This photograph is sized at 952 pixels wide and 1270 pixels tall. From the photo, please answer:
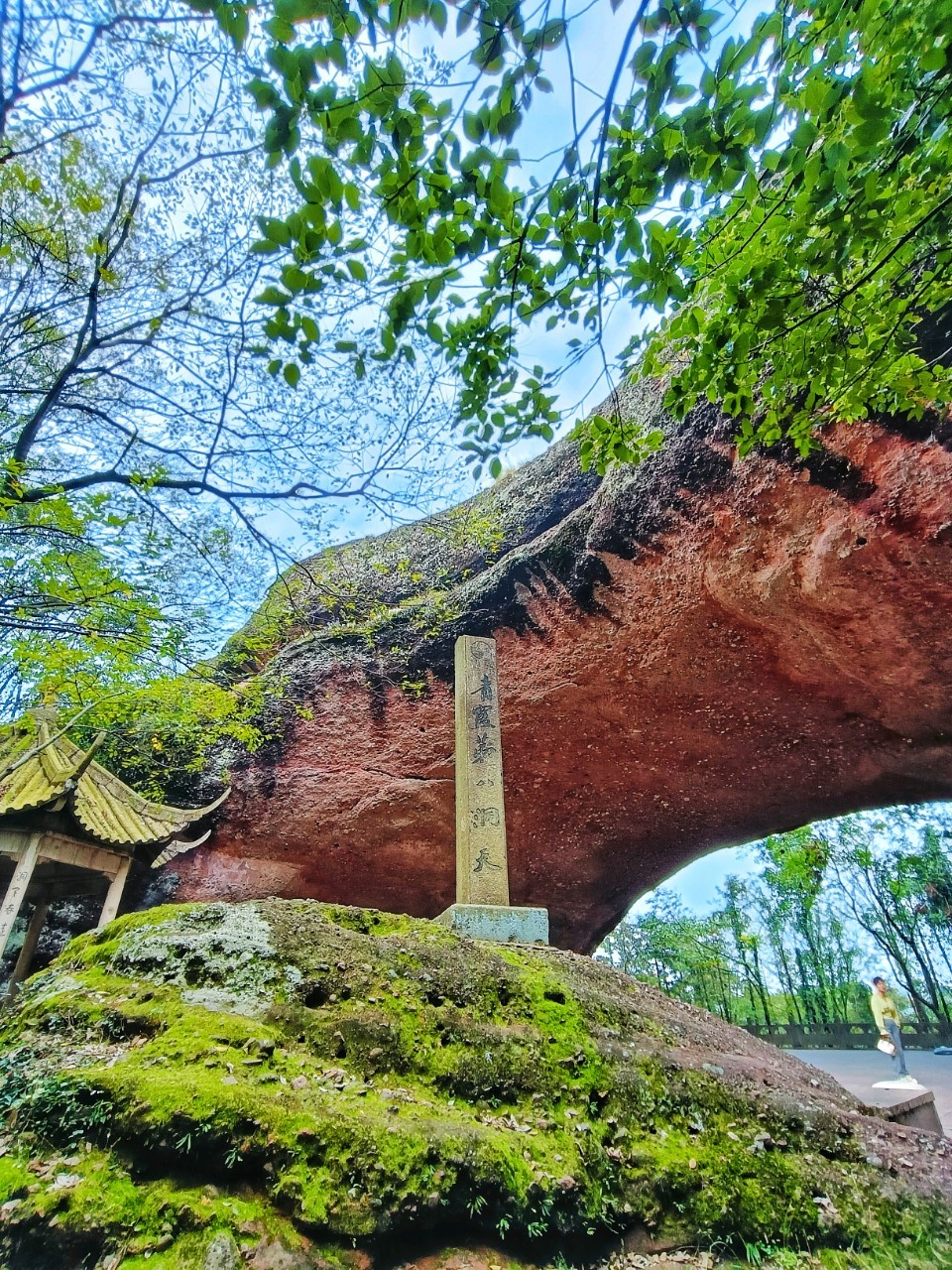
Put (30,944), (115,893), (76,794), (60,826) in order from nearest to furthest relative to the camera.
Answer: (60,826) → (76,794) → (115,893) → (30,944)

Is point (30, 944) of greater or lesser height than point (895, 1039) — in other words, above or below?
above

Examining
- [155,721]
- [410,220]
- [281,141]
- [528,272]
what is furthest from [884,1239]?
[155,721]

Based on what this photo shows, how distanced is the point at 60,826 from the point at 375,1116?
218 inches

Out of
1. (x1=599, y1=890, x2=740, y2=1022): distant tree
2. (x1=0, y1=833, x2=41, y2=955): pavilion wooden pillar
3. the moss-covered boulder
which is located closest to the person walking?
the moss-covered boulder

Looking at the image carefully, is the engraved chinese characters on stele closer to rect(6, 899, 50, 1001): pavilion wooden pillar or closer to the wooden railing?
rect(6, 899, 50, 1001): pavilion wooden pillar

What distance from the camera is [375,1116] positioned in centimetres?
255

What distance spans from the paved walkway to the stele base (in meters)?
2.84

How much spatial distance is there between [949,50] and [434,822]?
9.59 m

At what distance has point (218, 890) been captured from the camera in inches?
388

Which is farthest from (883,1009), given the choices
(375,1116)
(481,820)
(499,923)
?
(375,1116)

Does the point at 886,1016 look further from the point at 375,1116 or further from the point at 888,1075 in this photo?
the point at 375,1116

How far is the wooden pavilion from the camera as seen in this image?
6273 millimetres

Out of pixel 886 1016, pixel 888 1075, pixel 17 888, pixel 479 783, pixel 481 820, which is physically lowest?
pixel 888 1075

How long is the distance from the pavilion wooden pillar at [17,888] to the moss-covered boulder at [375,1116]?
324 cm
